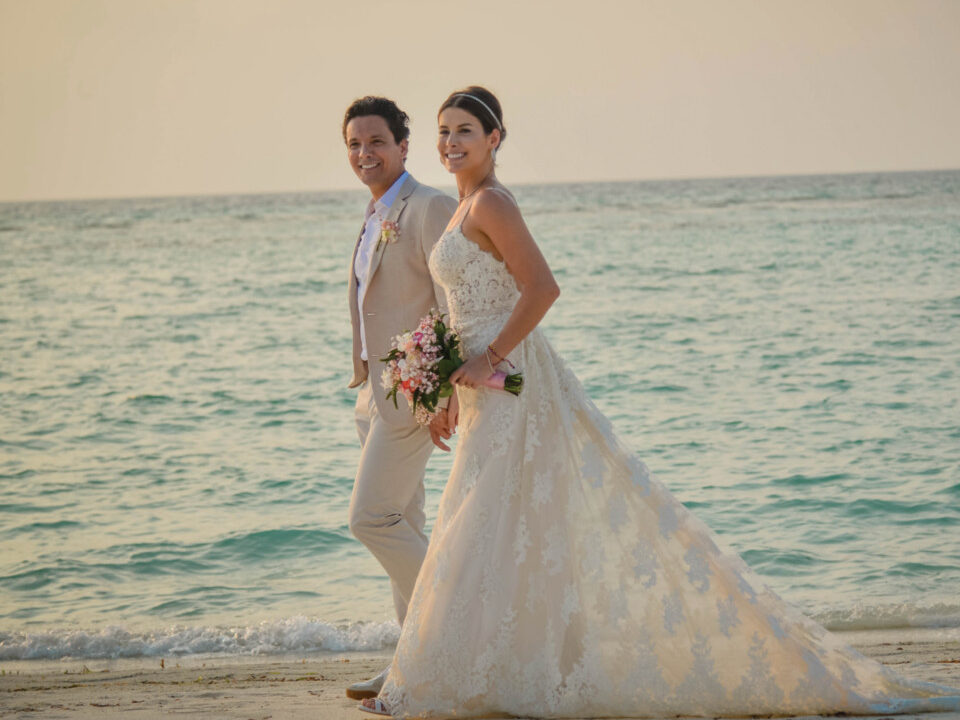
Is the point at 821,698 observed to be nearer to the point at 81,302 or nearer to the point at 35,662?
the point at 35,662

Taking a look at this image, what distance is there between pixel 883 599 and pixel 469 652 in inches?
Answer: 152

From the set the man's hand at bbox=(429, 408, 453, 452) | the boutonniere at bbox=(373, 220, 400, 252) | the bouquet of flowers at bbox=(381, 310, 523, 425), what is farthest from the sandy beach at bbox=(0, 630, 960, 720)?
the boutonniere at bbox=(373, 220, 400, 252)

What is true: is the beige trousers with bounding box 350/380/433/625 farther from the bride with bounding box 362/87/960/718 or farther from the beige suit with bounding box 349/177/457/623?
the bride with bounding box 362/87/960/718

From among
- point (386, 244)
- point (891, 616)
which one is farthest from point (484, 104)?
point (891, 616)

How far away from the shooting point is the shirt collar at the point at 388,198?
4.55m

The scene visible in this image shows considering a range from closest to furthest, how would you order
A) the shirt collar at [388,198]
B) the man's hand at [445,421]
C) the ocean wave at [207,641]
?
1. the man's hand at [445,421]
2. the shirt collar at [388,198]
3. the ocean wave at [207,641]

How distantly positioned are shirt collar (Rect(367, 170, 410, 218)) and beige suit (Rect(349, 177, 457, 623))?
3cm

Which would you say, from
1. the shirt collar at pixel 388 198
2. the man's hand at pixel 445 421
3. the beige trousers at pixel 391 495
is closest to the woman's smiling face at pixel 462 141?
the shirt collar at pixel 388 198

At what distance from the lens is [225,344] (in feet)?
64.3

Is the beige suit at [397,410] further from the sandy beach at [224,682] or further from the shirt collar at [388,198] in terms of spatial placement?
the sandy beach at [224,682]

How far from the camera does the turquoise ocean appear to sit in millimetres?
7246

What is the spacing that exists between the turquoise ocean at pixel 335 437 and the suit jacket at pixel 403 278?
2.54 meters

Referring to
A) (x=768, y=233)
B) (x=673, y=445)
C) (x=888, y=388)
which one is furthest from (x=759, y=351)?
(x=768, y=233)

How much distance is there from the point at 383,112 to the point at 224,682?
2794mm
